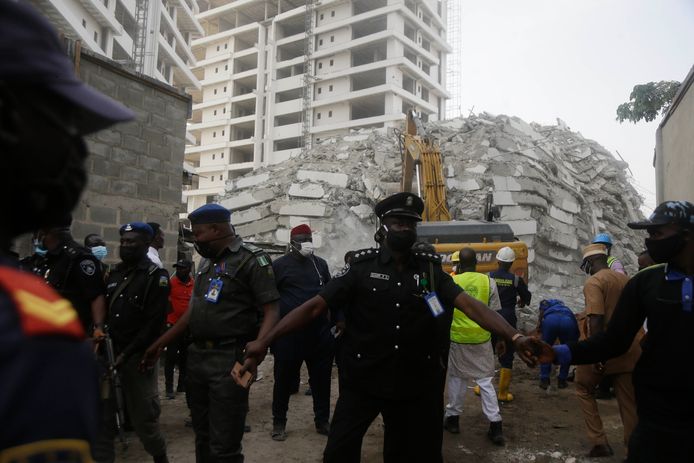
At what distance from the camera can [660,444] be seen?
220 centimetres

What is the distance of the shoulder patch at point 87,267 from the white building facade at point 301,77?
39737 mm

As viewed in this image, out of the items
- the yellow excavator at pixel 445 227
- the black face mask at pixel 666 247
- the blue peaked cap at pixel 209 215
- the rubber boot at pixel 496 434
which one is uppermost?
the yellow excavator at pixel 445 227

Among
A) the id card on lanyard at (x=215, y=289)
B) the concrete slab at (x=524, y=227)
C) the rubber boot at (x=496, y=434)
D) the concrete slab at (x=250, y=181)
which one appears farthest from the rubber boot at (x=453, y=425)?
the concrete slab at (x=250, y=181)

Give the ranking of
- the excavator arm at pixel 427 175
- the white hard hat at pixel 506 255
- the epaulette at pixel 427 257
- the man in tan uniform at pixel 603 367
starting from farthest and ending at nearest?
the excavator arm at pixel 427 175
the white hard hat at pixel 506 255
the man in tan uniform at pixel 603 367
the epaulette at pixel 427 257

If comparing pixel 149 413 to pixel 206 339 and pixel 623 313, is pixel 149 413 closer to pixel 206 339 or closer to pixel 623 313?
pixel 206 339

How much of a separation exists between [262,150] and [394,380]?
4831 cm

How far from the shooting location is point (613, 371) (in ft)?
13.2

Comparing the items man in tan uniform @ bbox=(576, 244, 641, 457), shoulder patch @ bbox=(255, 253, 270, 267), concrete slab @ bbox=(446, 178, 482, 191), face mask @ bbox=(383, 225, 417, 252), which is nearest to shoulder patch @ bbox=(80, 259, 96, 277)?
shoulder patch @ bbox=(255, 253, 270, 267)

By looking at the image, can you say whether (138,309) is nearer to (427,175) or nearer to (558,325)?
(558,325)

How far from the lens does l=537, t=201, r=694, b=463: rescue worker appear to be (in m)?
2.18

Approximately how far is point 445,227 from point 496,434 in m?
5.84

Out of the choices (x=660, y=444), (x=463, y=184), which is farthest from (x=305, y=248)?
(x=463, y=184)

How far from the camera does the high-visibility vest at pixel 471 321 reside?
16.1ft

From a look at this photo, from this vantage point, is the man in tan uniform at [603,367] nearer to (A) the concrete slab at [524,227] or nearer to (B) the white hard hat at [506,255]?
(B) the white hard hat at [506,255]
